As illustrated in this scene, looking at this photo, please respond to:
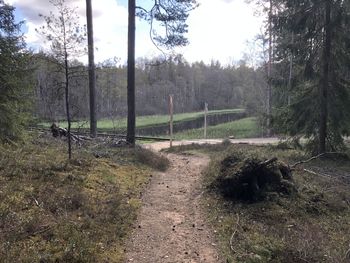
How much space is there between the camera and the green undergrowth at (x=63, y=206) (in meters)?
6.39

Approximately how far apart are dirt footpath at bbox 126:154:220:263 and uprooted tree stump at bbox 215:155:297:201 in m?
0.93

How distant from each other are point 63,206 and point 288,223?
4.52 meters

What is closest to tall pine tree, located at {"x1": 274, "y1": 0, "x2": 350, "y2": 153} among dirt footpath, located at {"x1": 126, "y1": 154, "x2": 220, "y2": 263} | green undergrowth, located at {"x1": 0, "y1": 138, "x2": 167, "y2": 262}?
dirt footpath, located at {"x1": 126, "y1": 154, "x2": 220, "y2": 263}

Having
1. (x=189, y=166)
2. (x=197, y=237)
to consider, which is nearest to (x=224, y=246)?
(x=197, y=237)

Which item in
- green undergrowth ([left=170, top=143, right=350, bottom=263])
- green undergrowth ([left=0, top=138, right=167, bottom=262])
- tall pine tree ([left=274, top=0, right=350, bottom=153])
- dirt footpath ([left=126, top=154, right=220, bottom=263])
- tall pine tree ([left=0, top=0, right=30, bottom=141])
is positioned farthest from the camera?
tall pine tree ([left=274, top=0, right=350, bottom=153])

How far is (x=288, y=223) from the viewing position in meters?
8.47

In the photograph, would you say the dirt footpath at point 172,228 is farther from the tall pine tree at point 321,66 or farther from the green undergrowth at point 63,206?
the tall pine tree at point 321,66

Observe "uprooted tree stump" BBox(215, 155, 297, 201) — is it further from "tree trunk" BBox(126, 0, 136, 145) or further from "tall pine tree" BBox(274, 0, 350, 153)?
"tree trunk" BBox(126, 0, 136, 145)

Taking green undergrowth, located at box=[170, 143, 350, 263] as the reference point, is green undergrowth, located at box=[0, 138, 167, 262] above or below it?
above

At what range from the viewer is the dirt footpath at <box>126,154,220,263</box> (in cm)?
685

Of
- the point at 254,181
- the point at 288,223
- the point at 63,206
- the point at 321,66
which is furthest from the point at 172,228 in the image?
the point at 321,66

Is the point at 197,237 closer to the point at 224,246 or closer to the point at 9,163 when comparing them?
the point at 224,246

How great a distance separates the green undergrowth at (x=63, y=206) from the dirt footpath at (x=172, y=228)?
28cm

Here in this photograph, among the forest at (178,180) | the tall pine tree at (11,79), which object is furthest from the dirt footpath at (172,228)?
the tall pine tree at (11,79)
